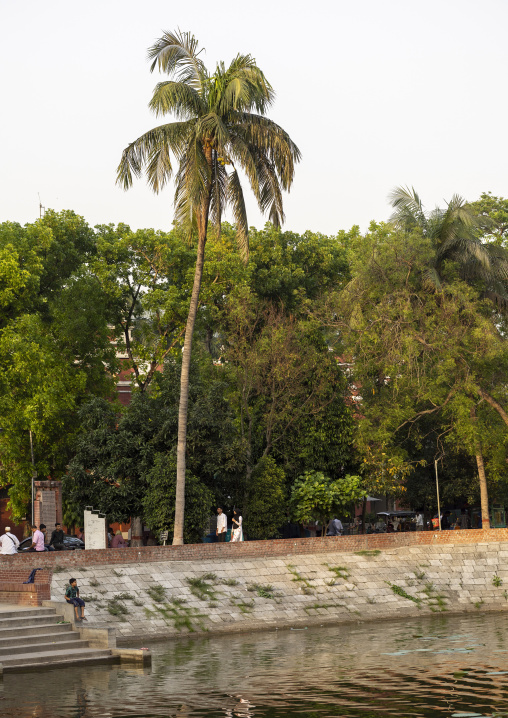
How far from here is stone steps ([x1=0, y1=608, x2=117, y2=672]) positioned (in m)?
16.8

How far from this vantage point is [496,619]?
24.0 meters

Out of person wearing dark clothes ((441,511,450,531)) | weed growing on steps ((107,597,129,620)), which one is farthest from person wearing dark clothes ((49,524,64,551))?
person wearing dark clothes ((441,511,450,531))

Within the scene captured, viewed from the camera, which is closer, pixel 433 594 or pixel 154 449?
pixel 433 594

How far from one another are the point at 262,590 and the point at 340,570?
3.08m

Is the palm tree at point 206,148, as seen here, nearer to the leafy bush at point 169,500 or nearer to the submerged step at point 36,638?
the leafy bush at point 169,500

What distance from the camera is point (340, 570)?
85.8 ft

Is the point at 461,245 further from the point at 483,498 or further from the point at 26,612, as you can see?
the point at 26,612

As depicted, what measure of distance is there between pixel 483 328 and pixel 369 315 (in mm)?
4352

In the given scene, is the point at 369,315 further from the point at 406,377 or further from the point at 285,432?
the point at 285,432

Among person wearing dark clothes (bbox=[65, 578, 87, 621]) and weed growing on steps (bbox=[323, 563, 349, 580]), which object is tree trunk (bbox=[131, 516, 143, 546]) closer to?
weed growing on steps (bbox=[323, 563, 349, 580])

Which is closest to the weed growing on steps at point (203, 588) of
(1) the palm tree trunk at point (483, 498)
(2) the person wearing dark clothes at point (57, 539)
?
(2) the person wearing dark clothes at point (57, 539)

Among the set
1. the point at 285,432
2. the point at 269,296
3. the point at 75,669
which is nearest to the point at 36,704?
the point at 75,669

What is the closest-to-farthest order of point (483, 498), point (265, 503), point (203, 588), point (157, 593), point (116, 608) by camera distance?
point (116, 608), point (157, 593), point (203, 588), point (265, 503), point (483, 498)

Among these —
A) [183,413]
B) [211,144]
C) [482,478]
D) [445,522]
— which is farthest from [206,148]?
[445,522]
